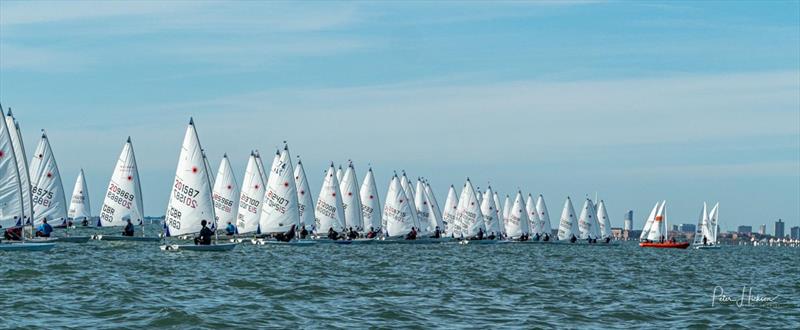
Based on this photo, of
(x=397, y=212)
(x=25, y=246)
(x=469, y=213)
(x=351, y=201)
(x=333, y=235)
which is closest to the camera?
(x=25, y=246)

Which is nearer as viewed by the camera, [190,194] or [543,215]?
[190,194]

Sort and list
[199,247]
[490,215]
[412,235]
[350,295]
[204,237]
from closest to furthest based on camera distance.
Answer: [350,295] → [199,247] → [204,237] → [412,235] → [490,215]

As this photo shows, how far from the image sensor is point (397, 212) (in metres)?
94.0

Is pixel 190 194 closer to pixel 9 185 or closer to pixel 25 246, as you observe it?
pixel 25 246

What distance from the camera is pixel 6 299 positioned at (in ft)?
96.9

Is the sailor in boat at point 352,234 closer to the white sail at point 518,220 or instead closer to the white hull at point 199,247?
the white hull at point 199,247

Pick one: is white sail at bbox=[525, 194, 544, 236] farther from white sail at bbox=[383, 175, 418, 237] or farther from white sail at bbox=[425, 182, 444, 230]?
white sail at bbox=[383, 175, 418, 237]

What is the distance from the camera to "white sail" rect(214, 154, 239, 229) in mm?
71438

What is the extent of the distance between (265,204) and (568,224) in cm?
5686

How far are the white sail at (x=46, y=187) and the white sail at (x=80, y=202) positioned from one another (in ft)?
77.9

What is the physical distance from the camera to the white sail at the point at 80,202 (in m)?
92.6

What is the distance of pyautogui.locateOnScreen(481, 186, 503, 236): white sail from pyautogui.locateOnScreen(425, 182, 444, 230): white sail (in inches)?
252
